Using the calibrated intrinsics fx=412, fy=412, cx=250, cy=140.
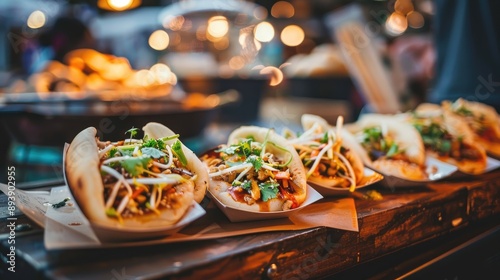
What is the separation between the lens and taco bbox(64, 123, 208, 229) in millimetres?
1555

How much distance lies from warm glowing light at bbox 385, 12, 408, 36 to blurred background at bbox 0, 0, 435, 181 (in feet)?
0.14

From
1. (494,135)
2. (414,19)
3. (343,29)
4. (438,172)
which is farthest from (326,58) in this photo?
(414,19)

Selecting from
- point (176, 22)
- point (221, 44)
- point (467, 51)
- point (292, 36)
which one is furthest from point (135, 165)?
point (292, 36)

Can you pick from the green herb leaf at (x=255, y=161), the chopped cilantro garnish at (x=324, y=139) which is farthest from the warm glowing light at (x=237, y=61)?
the green herb leaf at (x=255, y=161)

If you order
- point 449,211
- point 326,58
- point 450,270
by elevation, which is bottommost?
point 450,270

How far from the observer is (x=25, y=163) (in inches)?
171

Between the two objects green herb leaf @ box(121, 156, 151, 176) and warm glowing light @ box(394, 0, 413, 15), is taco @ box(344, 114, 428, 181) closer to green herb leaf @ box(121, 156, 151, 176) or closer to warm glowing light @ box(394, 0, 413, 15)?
green herb leaf @ box(121, 156, 151, 176)

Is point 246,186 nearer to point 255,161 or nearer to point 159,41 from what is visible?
point 255,161

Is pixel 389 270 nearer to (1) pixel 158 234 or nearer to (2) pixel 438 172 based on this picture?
(2) pixel 438 172

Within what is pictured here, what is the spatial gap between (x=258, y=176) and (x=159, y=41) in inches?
466

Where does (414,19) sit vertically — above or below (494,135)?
above

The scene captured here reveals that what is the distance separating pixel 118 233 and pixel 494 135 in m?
3.41

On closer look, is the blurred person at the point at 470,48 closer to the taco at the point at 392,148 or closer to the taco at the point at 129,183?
the taco at the point at 392,148

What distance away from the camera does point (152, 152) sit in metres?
1.83
